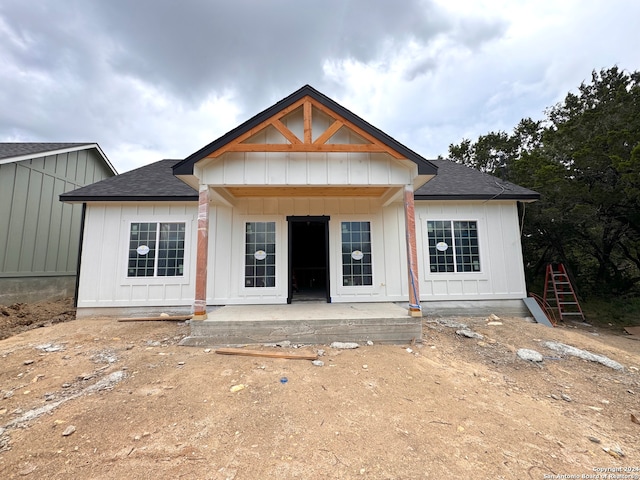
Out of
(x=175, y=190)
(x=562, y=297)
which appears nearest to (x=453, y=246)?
(x=562, y=297)

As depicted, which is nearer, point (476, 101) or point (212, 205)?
point (212, 205)

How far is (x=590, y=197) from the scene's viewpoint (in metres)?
7.86

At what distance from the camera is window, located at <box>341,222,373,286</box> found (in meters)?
6.74

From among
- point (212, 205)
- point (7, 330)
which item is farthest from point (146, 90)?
point (7, 330)

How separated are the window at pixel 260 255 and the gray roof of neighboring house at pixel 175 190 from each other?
1.67 m

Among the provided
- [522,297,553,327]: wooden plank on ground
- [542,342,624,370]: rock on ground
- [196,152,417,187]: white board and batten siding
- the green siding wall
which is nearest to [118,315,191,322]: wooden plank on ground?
[196,152,417,187]: white board and batten siding

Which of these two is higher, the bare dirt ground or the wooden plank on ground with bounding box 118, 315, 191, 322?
the wooden plank on ground with bounding box 118, 315, 191, 322

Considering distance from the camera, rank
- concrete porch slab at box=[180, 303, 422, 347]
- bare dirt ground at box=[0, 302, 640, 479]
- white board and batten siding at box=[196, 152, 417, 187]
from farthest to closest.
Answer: white board and batten siding at box=[196, 152, 417, 187] < concrete porch slab at box=[180, 303, 422, 347] < bare dirt ground at box=[0, 302, 640, 479]

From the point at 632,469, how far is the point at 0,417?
18.2 feet

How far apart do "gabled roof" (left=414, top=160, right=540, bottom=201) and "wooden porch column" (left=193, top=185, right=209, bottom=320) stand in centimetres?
503

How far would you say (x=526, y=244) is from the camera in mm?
10734

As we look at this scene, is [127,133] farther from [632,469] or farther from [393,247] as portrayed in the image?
[632,469]

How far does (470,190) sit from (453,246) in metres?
1.59

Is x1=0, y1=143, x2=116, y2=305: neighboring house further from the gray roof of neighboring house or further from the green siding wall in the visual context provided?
the gray roof of neighboring house
